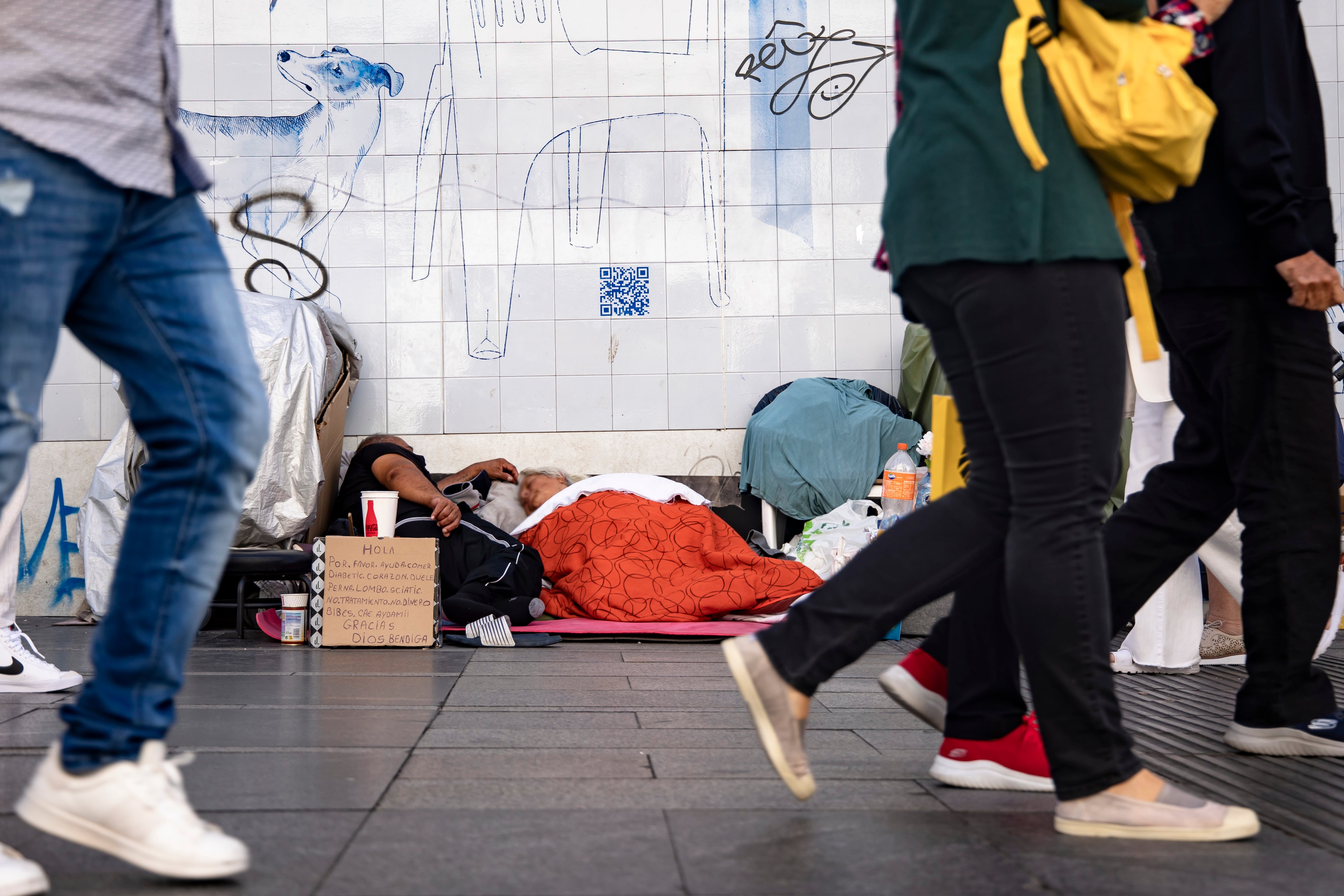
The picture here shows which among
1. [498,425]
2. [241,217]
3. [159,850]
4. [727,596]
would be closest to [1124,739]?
[159,850]

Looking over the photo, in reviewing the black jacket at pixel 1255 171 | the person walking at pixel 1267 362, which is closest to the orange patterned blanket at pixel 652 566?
the person walking at pixel 1267 362

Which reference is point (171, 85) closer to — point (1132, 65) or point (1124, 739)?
point (1132, 65)

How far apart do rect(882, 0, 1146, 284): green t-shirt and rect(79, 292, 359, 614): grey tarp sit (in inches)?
140

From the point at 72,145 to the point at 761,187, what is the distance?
4842mm

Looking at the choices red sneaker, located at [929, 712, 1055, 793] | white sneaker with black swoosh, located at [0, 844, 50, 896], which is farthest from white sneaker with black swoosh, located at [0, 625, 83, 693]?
red sneaker, located at [929, 712, 1055, 793]

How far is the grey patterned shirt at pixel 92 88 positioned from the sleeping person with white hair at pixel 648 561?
10.7 ft

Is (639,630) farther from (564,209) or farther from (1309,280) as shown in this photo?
(1309,280)

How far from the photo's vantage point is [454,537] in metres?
4.59

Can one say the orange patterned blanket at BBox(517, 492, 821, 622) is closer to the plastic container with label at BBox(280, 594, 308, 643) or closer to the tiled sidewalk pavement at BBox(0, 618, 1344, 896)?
the plastic container with label at BBox(280, 594, 308, 643)

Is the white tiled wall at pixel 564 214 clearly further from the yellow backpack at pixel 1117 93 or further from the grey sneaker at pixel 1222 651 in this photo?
the yellow backpack at pixel 1117 93

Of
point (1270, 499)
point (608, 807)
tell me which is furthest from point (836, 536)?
point (608, 807)

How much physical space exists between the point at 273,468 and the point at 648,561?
155 cm

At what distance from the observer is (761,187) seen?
587 cm

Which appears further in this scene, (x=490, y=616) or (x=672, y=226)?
(x=672, y=226)
